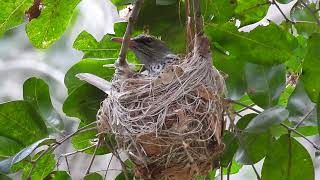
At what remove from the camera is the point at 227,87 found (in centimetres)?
206

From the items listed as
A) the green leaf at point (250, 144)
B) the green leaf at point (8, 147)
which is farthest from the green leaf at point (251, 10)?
the green leaf at point (8, 147)

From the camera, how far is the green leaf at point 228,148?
1.99 meters

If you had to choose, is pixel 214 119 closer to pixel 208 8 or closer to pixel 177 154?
pixel 177 154

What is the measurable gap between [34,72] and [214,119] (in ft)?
7.98

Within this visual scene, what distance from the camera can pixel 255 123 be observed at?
70.7 inches

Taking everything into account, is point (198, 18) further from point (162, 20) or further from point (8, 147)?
point (8, 147)

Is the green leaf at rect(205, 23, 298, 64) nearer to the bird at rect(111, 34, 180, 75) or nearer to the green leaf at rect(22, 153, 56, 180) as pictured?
the bird at rect(111, 34, 180, 75)

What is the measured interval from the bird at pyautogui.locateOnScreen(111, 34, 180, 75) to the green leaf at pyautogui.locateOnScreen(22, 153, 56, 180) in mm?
465

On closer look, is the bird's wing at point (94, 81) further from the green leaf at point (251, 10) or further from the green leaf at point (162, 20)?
the green leaf at point (251, 10)

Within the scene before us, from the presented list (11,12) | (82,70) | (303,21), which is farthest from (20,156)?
(303,21)

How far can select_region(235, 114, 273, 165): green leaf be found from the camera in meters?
1.91

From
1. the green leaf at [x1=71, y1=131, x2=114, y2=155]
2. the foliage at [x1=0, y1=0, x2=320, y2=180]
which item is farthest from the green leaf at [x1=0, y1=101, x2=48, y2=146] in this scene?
the green leaf at [x1=71, y1=131, x2=114, y2=155]

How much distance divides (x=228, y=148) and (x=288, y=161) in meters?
0.20

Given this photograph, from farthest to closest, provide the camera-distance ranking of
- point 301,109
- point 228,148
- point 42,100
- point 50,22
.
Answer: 1. point 50,22
2. point 42,100
3. point 228,148
4. point 301,109
